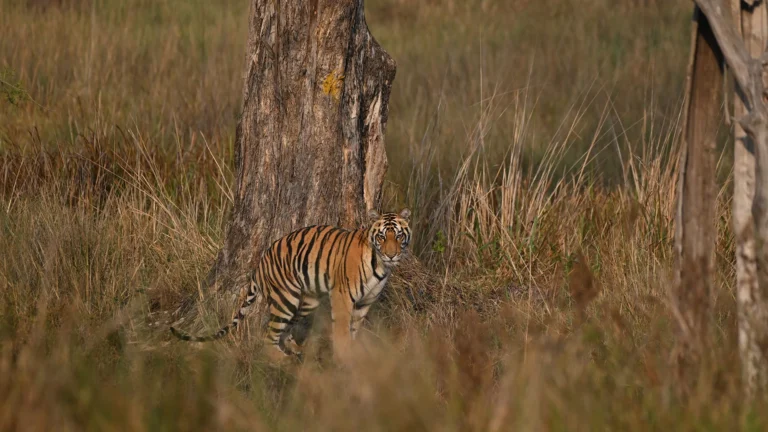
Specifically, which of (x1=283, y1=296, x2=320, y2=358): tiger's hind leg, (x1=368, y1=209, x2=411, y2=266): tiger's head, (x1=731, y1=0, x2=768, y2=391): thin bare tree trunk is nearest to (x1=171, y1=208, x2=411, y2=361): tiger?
(x1=368, y1=209, x2=411, y2=266): tiger's head

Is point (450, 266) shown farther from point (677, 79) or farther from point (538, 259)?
point (677, 79)

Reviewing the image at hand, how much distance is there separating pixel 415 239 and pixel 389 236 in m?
1.82

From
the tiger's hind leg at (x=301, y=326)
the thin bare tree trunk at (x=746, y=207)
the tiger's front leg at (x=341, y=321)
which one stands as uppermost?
the thin bare tree trunk at (x=746, y=207)

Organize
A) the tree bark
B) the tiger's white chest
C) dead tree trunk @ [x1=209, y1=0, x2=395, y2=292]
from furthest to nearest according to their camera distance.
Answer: dead tree trunk @ [x1=209, y1=0, x2=395, y2=292]
the tiger's white chest
the tree bark

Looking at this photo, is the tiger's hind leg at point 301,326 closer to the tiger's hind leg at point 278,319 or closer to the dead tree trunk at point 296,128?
the tiger's hind leg at point 278,319

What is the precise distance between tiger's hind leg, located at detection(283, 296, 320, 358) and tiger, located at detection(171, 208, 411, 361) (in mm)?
155

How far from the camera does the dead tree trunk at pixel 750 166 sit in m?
3.32

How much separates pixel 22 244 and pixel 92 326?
1109 millimetres

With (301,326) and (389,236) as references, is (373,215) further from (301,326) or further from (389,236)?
(301,326)

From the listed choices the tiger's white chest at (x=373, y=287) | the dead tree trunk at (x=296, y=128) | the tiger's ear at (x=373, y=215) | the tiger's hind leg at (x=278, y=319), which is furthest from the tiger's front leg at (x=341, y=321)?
the dead tree trunk at (x=296, y=128)

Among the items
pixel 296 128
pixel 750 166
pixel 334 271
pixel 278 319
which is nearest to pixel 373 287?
pixel 334 271

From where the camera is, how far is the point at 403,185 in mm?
7586

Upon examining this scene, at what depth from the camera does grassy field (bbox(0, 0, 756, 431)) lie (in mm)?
2863

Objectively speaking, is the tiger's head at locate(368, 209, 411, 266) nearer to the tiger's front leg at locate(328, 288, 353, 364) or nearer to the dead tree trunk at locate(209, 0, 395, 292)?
the tiger's front leg at locate(328, 288, 353, 364)
